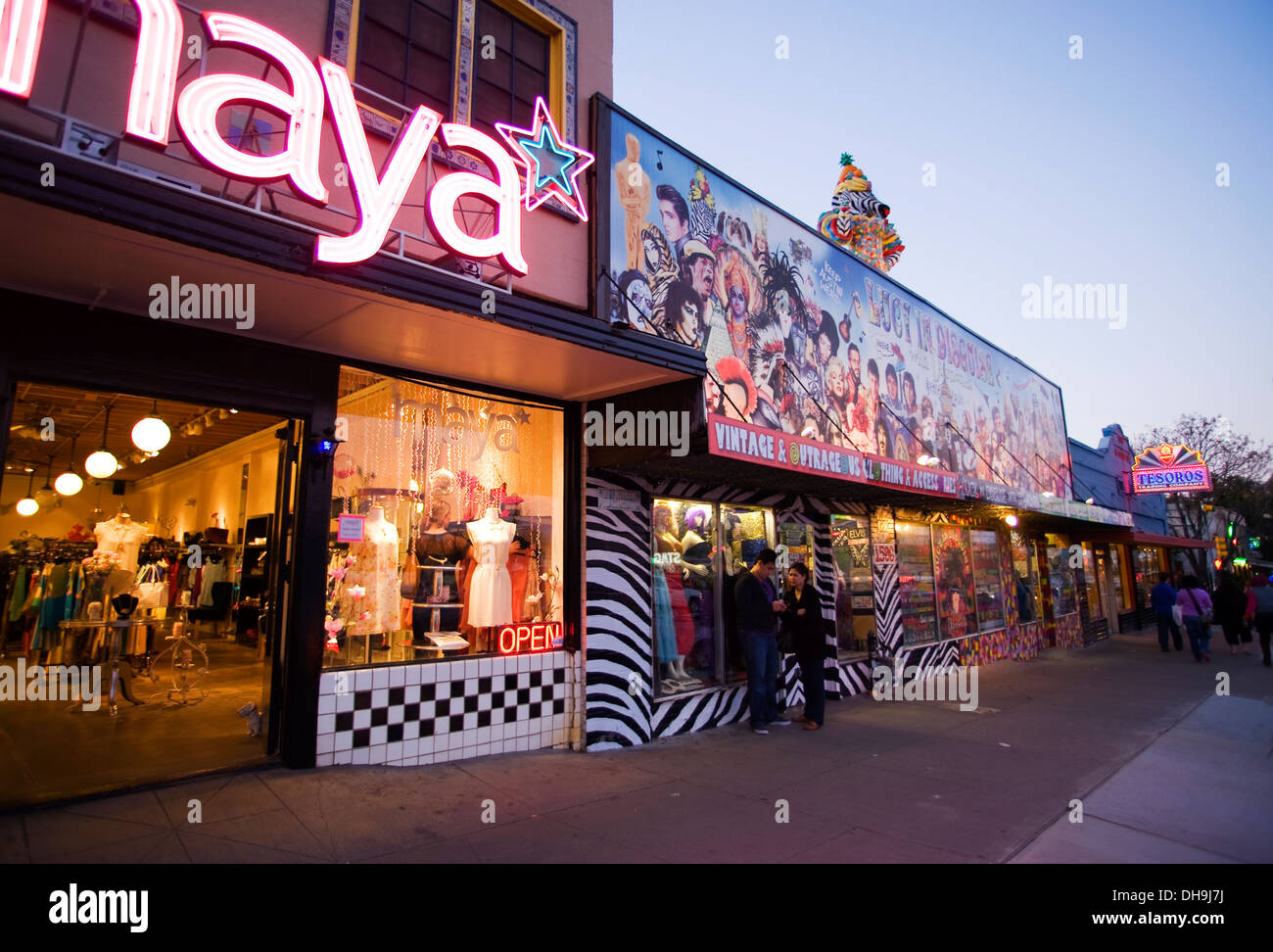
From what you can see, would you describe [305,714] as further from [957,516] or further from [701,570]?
[957,516]

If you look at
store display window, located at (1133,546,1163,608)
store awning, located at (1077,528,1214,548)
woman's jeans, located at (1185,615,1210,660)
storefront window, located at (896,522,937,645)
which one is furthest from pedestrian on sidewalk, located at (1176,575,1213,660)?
store display window, located at (1133,546,1163,608)

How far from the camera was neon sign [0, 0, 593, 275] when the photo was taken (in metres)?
3.94

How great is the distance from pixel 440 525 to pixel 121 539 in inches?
217

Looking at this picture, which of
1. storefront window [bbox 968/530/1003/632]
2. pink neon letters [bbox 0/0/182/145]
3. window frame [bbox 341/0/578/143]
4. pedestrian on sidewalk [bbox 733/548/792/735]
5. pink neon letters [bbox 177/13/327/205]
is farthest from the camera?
storefront window [bbox 968/530/1003/632]

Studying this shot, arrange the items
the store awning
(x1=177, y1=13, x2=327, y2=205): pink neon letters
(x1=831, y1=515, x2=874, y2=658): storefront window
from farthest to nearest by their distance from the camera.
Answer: the store awning → (x1=831, y1=515, x2=874, y2=658): storefront window → (x1=177, y1=13, x2=327, y2=205): pink neon letters

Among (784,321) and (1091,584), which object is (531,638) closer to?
(784,321)

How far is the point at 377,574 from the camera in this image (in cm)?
618

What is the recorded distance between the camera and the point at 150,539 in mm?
10617

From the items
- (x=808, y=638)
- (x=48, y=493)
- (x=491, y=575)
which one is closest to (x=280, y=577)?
(x=491, y=575)

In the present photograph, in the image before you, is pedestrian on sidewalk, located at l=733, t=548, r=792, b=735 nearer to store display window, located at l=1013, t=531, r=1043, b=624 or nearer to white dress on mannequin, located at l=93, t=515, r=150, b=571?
white dress on mannequin, located at l=93, t=515, r=150, b=571

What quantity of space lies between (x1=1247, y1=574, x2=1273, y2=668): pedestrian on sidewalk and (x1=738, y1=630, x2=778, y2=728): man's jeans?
37.7 feet
